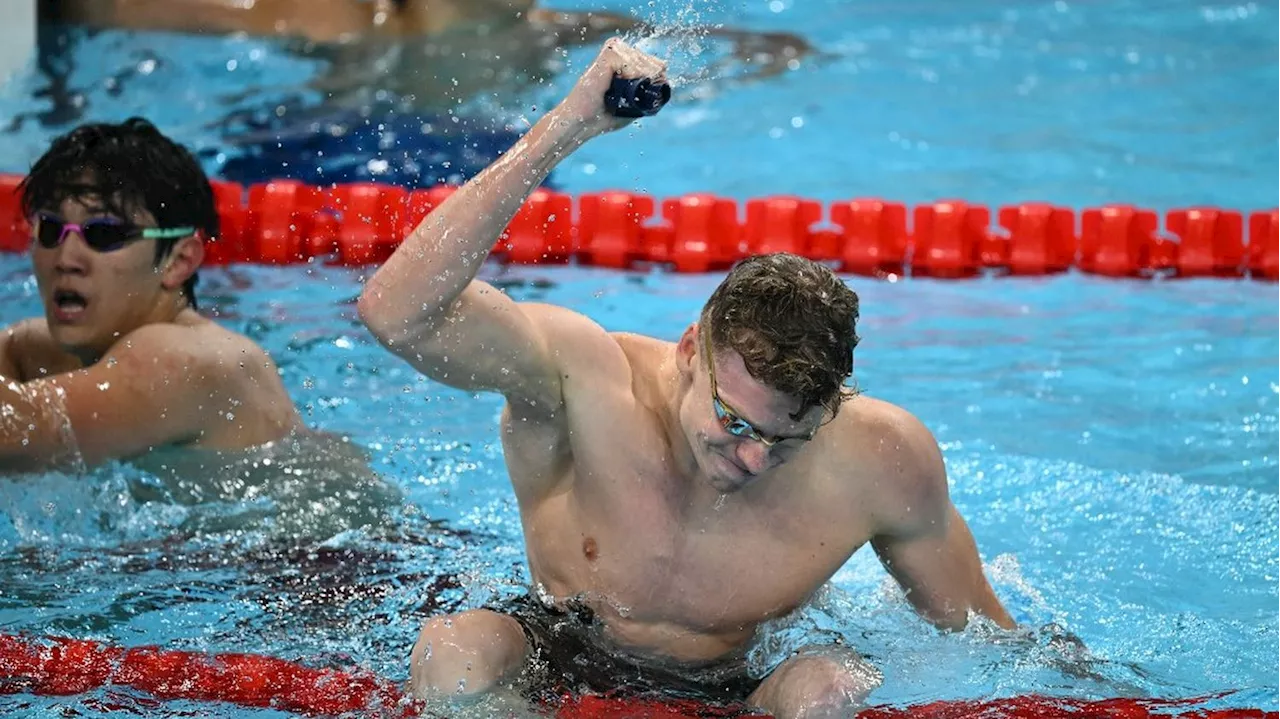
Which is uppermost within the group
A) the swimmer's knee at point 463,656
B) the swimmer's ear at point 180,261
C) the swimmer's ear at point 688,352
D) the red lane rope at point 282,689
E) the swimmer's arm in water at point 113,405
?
the swimmer's ear at point 180,261

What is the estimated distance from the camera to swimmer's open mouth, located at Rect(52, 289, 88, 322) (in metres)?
3.89

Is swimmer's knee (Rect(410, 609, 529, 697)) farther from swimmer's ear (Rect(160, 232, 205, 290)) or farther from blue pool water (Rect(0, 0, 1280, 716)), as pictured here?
swimmer's ear (Rect(160, 232, 205, 290))

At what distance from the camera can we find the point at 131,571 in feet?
11.9

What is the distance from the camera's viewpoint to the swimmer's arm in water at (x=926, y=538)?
2.80m

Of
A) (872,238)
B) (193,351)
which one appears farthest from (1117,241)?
(193,351)

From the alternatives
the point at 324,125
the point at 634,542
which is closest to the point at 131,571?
the point at 634,542

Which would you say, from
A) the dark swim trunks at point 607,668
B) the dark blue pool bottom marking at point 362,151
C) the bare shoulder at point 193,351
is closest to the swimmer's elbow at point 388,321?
the dark swim trunks at point 607,668

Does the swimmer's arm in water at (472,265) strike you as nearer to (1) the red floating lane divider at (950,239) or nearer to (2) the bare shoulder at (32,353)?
(2) the bare shoulder at (32,353)

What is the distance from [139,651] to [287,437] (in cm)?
103

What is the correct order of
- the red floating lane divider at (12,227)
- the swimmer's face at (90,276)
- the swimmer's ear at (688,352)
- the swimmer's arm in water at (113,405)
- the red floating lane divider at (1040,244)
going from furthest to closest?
the red floating lane divider at (12,227), the red floating lane divider at (1040,244), the swimmer's face at (90,276), the swimmer's arm in water at (113,405), the swimmer's ear at (688,352)

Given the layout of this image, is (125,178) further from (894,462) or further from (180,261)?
(894,462)

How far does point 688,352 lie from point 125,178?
6.29 ft

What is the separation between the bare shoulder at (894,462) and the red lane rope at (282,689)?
1.19ft

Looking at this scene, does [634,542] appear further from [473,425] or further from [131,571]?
[473,425]
